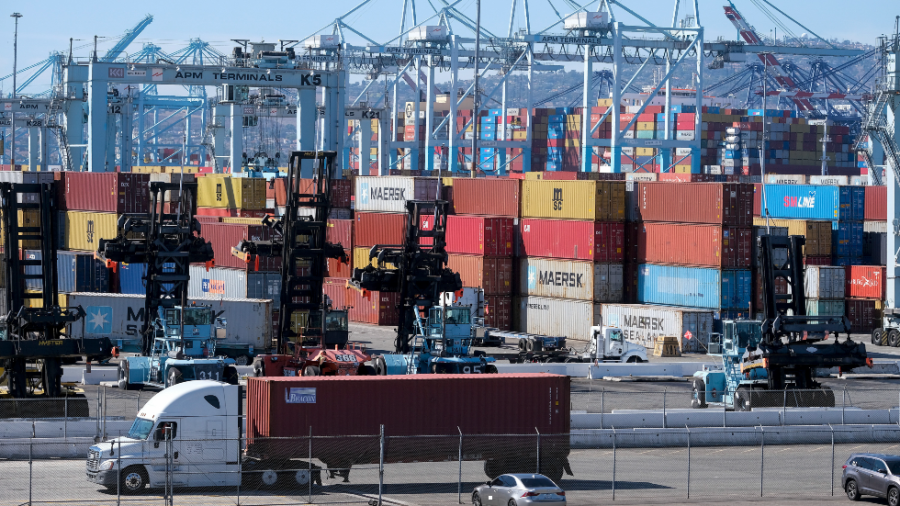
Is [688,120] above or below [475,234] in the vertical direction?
above

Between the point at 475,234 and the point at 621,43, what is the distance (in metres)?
61.7

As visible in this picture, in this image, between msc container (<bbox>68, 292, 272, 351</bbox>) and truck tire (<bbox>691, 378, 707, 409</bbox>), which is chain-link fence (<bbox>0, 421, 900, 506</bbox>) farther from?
msc container (<bbox>68, 292, 272, 351</bbox>)

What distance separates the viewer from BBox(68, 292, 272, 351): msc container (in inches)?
1989

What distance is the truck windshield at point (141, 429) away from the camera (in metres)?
26.5

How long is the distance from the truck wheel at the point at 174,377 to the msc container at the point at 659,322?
24.1 metres

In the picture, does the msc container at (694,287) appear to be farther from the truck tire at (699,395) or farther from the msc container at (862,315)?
the truck tire at (699,395)

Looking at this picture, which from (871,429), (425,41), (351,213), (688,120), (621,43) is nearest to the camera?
(871,429)

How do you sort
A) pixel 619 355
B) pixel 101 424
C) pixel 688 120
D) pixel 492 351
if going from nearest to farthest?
pixel 101 424 → pixel 619 355 → pixel 492 351 → pixel 688 120

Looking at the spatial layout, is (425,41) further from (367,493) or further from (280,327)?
(367,493)

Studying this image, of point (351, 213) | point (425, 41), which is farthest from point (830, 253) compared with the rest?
point (425, 41)

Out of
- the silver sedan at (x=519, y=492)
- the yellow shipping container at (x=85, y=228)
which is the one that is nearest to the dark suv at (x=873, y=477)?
the silver sedan at (x=519, y=492)

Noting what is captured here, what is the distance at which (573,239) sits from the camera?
61656 mm

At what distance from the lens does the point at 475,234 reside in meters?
64.3

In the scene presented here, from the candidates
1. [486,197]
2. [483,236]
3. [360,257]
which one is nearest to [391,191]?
[360,257]
